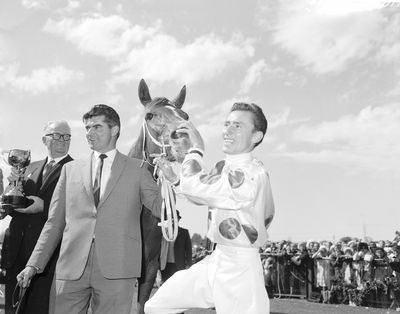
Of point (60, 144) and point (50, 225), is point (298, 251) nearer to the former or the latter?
point (60, 144)

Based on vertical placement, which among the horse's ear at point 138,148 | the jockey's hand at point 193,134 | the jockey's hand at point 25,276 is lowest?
the jockey's hand at point 25,276

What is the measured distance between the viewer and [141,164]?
4.23m

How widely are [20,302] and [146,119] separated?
238 cm

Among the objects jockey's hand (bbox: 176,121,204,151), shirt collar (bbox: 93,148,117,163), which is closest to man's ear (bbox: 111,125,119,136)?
shirt collar (bbox: 93,148,117,163)

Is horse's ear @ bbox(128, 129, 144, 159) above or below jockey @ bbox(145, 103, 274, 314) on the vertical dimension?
above

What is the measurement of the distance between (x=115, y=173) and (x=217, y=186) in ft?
4.03

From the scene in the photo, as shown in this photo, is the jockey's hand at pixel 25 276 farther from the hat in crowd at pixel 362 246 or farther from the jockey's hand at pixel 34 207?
the hat in crowd at pixel 362 246

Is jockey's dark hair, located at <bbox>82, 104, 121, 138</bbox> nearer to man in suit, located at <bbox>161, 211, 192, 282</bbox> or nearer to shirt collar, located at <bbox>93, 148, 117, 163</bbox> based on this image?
shirt collar, located at <bbox>93, 148, 117, 163</bbox>

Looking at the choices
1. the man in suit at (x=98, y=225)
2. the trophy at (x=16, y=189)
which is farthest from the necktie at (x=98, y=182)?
the trophy at (x=16, y=189)

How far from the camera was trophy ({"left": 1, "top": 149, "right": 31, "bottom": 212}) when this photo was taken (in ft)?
17.2

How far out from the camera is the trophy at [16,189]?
523 centimetres

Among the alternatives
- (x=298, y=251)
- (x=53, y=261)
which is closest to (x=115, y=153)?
(x=53, y=261)

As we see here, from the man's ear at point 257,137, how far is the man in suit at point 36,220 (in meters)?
2.75

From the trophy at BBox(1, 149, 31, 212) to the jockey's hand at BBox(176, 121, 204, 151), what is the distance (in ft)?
8.49
